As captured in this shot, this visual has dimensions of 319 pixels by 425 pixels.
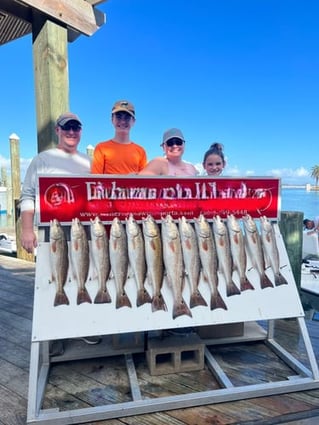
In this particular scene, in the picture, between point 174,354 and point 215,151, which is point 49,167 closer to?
point 215,151

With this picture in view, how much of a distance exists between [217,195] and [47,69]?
6.20 ft

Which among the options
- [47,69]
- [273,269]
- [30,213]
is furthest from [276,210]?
[47,69]

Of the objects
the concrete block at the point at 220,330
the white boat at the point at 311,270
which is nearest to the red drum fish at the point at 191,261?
the concrete block at the point at 220,330

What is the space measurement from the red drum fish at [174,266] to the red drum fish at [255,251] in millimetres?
458

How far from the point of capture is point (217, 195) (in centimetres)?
196

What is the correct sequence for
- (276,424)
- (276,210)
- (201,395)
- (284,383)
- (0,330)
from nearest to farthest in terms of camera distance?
1. (276,424)
2. (201,395)
3. (284,383)
4. (276,210)
5. (0,330)

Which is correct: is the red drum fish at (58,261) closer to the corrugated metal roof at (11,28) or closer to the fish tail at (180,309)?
the fish tail at (180,309)

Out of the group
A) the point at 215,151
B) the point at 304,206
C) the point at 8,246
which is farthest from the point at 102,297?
the point at 304,206

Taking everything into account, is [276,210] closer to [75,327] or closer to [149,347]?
[149,347]

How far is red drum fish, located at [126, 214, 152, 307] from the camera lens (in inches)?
66.4

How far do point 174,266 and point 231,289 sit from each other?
0.38 meters

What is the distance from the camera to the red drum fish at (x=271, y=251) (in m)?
1.90

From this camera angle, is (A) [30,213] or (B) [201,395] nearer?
(B) [201,395]

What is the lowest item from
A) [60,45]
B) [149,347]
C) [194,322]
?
Answer: [149,347]
